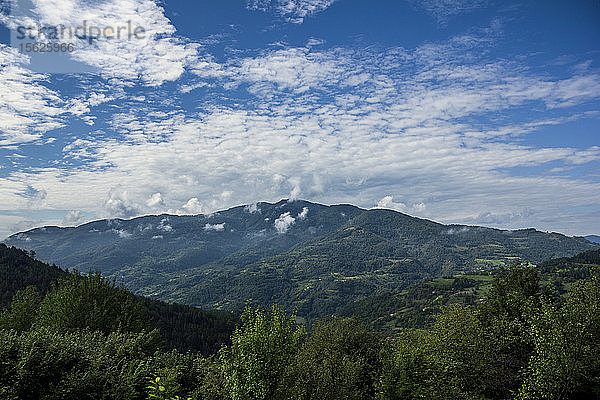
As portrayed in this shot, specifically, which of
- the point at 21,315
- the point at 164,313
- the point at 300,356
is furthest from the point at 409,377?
the point at 164,313

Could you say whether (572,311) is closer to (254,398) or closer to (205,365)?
(254,398)

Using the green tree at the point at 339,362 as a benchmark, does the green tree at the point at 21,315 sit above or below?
above

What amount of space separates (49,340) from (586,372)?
42.7 meters

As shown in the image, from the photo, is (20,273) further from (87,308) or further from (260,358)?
(260,358)

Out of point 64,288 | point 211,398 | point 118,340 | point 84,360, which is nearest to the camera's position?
point 84,360

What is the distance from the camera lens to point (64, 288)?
42.5m

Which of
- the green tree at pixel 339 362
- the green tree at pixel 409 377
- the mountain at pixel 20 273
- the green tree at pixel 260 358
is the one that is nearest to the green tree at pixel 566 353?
the green tree at pixel 409 377

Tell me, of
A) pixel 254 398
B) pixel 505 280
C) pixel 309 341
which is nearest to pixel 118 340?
pixel 254 398

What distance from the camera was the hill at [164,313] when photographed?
13293 cm

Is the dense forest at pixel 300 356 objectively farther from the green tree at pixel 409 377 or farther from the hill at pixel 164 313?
the hill at pixel 164 313

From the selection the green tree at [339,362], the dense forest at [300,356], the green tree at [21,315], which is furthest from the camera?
the green tree at [21,315]

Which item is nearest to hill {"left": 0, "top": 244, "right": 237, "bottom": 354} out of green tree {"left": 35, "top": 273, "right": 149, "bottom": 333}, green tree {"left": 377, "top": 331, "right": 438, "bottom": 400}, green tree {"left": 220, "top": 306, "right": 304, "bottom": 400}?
green tree {"left": 35, "top": 273, "right": 149, "bottom": 333}

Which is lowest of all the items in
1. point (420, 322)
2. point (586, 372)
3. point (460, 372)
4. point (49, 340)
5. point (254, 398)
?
point (420, 322)

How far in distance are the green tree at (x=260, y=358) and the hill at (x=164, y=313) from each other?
115 m
